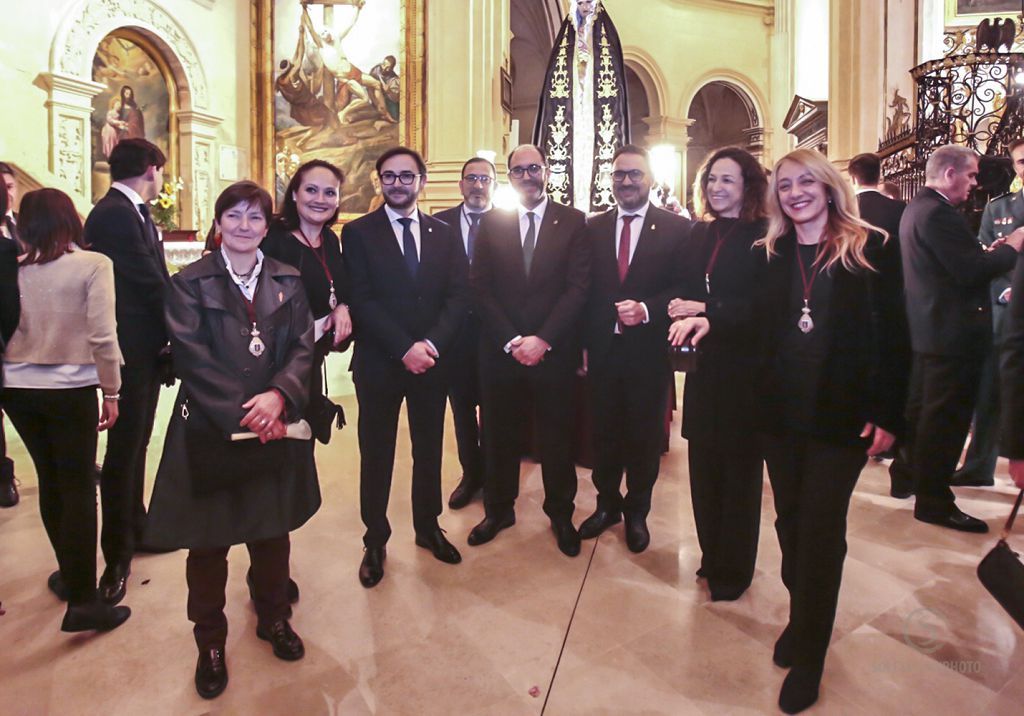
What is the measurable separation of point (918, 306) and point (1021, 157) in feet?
4.50

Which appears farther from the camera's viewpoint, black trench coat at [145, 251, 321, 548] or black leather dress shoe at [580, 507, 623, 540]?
black leather dress shoe at [580, 507, 623, 540]

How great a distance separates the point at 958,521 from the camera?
11.3 feet

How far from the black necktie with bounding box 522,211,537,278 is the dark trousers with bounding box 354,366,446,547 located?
661 millimetres

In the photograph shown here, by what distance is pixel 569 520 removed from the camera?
Result: 3.25 m

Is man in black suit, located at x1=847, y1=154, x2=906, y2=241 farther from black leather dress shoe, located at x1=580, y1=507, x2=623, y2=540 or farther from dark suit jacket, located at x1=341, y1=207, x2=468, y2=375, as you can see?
dark suit jacket, located at x1=341, y1=207, x2=468, y2=375

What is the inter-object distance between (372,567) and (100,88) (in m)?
8.85

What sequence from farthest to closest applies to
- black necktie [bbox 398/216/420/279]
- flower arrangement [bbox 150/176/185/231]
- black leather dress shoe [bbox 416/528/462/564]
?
flower arrangement [bbox 150/176/185/231]
black leather dress shoe [bbox 416/528/462/564]
black necktie [bbox 398/216/420/279]

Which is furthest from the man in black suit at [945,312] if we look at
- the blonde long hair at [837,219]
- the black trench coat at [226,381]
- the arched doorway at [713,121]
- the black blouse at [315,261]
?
the arched doorway at [713,121]

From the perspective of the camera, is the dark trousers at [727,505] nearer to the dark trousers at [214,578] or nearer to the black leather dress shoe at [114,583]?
the dark trousers at [214,578]

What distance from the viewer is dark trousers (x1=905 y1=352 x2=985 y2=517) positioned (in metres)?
3.51

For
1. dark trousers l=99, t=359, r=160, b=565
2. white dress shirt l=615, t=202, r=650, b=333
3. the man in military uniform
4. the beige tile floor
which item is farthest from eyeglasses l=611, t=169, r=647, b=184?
the man in military uniform

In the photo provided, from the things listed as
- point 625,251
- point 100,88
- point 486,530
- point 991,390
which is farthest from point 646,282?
point 100,88

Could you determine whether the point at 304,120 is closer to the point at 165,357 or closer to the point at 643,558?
the point at 165,357

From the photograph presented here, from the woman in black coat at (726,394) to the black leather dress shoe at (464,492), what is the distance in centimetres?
147
